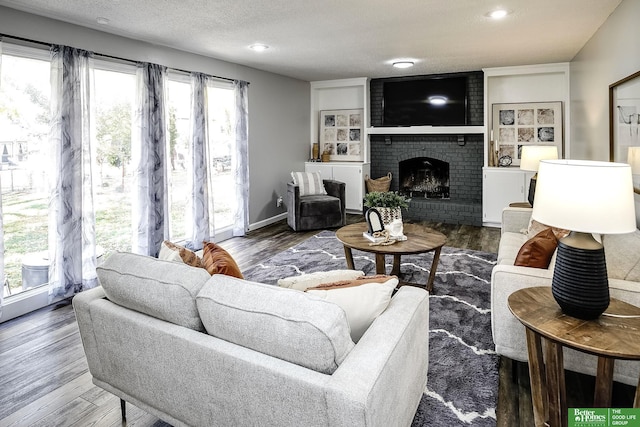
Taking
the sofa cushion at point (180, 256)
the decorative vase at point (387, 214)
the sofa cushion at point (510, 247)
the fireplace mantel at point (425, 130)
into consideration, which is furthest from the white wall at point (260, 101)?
the sofa cushion at point (510, 247)

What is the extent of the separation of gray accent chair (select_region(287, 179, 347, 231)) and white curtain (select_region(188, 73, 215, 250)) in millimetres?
1329

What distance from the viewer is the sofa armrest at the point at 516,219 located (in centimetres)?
400

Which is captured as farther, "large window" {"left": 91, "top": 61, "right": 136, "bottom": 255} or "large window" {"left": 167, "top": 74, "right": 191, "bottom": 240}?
"large window" {"left": 167, "top": 74, "right": 191, "bottom": 240}

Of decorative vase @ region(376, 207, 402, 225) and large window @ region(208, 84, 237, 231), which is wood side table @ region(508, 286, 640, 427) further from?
large window @ region(208, 84, 237, 231)

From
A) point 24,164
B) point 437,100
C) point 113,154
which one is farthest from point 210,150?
point 437,100

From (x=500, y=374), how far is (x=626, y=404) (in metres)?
0.58

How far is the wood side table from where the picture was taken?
5.03 feet

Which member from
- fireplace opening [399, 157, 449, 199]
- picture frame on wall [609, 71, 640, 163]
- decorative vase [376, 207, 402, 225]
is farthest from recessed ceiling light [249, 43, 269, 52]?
fireplace opening [399, 157, 449, 199]

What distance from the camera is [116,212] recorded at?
422cm

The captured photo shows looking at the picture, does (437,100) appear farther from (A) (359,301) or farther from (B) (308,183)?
(A) (359,301)

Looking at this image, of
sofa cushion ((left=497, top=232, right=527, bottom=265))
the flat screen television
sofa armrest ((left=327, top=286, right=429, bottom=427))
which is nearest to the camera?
sofa armrest ((left=327, top=286, right=429, bottom=427))

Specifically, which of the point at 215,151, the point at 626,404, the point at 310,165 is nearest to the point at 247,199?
the point at 215,151

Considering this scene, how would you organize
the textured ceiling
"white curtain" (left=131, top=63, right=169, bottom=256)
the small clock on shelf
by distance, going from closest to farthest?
the textured ceiling, "white curtain" (left=131, top=63, right=169, bottom=256), the small clock on shelf

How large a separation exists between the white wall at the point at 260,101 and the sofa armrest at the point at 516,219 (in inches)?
140
